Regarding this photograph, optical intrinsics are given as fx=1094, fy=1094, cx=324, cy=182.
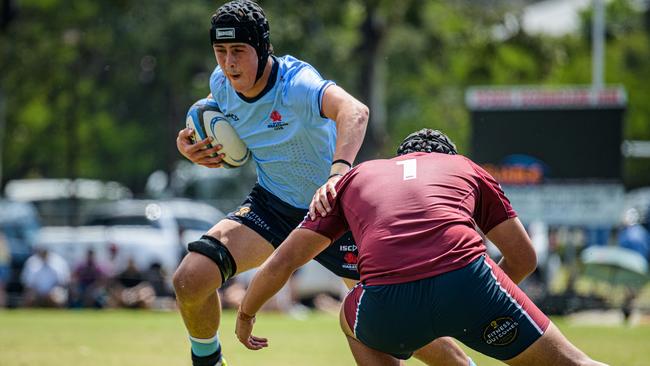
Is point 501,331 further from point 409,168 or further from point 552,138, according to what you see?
point 552,138

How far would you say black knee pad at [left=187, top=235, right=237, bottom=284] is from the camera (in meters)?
6.12

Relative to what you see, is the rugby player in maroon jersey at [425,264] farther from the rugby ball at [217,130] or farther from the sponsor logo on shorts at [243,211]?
the rugby ball at [217,130]

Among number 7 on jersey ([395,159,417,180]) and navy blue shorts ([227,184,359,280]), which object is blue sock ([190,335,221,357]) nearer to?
navy blue shorts ([227,184,359,280])

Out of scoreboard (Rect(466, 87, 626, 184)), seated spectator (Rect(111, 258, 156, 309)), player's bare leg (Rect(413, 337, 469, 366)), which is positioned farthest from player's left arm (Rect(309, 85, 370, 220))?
seated spectator (Rect(111, 258, 156, 309))

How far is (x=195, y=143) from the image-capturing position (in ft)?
21.9

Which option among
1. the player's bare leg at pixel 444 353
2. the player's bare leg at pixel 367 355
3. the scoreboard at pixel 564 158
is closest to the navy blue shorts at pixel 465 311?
the player's bare leg at pixel 367 355

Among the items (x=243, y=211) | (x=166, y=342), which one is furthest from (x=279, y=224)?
(x=166, y=342)

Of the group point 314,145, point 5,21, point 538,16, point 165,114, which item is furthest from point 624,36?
point 314,145

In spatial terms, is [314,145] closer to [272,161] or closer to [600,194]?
[272,161]

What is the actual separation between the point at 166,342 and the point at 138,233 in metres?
10.7

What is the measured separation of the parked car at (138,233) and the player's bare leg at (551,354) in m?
16.2

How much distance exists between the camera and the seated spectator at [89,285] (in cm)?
1955

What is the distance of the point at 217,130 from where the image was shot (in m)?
6.59

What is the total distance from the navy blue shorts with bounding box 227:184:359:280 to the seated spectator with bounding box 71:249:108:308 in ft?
44.4
